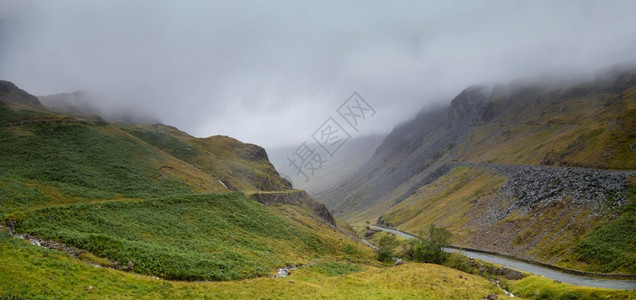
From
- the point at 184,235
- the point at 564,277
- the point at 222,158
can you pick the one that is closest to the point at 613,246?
the point at 564,277

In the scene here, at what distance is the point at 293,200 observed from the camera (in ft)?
371

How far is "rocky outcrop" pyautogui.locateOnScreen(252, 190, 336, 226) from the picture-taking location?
9769cm

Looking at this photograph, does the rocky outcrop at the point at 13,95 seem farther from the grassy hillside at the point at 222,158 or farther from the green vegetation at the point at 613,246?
the green vegetation at the point at 613,246

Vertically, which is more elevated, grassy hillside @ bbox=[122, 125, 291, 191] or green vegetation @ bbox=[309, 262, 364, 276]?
grassy hillside @ bbox=[122, 125, 291, 191]

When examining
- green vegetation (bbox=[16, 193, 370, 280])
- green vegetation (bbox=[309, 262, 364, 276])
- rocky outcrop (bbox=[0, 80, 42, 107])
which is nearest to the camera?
green vegetation (bbox=[16, 193, 370, 280])

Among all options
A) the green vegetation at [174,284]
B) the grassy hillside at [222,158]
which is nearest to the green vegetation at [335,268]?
the green vegetation at [174,284]

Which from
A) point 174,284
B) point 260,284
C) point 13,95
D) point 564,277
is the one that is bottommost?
point 564,277

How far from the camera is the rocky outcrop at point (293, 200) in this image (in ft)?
320

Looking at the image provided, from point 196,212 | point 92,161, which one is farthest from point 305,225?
point 92,161

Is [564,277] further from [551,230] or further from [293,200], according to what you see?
[293,200]

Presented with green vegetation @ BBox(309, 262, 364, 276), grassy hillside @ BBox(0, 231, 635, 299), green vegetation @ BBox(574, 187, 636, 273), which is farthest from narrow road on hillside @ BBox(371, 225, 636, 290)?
green vegetation @ BBox(309, 262, 364, 276)

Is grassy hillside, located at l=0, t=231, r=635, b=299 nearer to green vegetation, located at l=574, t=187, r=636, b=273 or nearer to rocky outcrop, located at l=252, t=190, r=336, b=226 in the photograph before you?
green vegetation, located at l=574, t=187, r=636, b=273

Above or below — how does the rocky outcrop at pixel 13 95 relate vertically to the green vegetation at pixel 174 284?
above

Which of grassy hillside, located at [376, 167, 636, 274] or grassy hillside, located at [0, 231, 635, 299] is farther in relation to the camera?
grassy hillside, located at [376, 167, 636, 274]
